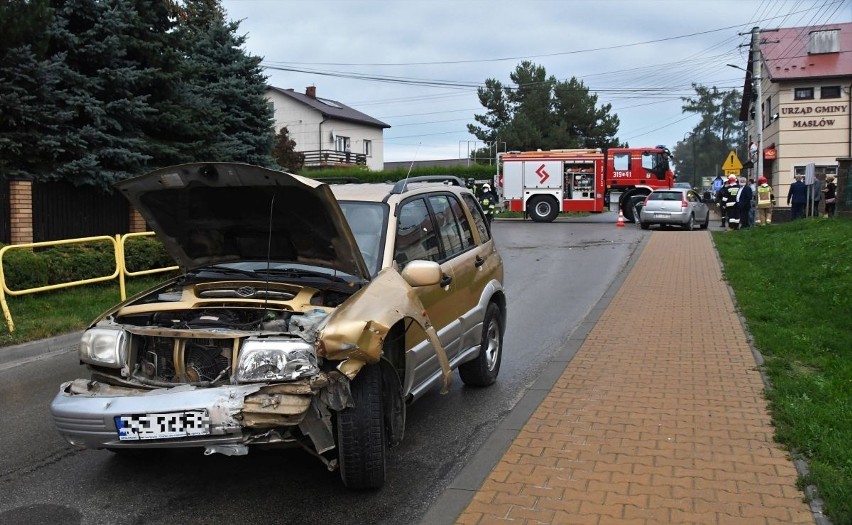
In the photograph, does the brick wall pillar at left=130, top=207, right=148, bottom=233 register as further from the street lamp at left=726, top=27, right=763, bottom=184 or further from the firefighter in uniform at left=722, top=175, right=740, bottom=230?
the street lamp at left=726, top=27, right=763, bottom=184

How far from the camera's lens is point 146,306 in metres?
4.46

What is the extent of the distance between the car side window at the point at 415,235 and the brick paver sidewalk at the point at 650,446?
1458 mm

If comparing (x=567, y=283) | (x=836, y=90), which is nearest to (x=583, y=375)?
(x=567, y=283)

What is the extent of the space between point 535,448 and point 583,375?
6.79ft

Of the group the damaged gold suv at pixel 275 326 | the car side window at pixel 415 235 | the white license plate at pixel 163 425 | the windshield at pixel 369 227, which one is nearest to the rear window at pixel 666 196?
the damaged gold suv at pixel 275 326

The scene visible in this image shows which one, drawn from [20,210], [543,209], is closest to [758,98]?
[543,209]

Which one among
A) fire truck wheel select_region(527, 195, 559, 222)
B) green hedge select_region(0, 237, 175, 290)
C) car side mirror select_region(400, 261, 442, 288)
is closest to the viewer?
car side mirror select_region(400, 261, 442, 288)

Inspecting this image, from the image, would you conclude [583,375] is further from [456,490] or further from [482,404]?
[456,490]

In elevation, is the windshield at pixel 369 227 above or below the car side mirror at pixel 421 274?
above

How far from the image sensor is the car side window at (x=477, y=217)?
6.78m

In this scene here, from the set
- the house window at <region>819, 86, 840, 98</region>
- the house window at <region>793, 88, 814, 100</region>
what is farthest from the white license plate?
the house window at <region>819, 86, 840, 98</region>

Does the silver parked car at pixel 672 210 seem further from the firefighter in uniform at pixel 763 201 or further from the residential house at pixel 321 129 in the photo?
the residential house at pixel 321 129

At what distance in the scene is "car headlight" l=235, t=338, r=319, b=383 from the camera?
379 cm

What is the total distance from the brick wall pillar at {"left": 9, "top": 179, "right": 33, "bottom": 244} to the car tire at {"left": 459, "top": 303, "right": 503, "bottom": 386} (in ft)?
29.9
